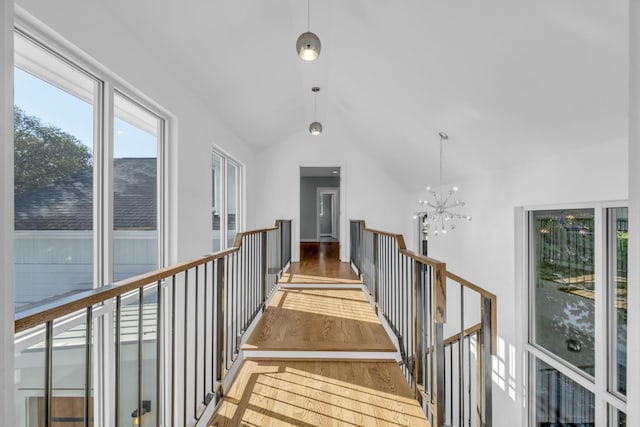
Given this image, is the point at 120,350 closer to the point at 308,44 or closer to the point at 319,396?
the point at 319,396

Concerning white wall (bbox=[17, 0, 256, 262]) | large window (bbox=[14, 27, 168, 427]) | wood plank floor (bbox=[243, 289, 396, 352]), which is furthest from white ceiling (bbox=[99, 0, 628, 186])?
wood plank floor (bbox=[243, 289, 396, 352])

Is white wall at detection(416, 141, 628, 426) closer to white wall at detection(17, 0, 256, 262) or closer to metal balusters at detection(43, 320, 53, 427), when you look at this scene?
metal balusters at detection(43, 320, 53, 427)

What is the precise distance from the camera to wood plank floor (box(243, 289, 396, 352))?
276cm

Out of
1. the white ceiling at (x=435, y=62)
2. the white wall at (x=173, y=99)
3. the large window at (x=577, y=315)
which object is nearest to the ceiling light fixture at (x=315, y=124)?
the white ceiling at (x=435, y=62)

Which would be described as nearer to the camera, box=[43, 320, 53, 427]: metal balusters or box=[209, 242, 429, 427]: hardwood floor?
box=[43, 320, 53, 427]: metal balusters

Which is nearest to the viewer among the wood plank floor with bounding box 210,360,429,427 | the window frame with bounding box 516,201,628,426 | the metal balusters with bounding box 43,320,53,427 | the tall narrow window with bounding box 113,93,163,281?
the metal balusters with bounding box 43,320,53,427

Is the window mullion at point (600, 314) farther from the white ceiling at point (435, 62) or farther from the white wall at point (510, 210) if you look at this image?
the white ceiling at point (435, 62)

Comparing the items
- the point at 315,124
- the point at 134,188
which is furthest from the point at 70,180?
the point at 315,124

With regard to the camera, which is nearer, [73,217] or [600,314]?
[73,217]

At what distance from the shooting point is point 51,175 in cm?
179

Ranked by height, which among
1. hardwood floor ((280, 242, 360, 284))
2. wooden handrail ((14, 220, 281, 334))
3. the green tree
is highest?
the green tree

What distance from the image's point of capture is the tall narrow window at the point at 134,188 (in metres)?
2.34

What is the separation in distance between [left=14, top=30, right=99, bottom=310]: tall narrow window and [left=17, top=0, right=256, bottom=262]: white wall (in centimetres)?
18

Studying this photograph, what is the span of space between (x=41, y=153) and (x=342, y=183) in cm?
570
